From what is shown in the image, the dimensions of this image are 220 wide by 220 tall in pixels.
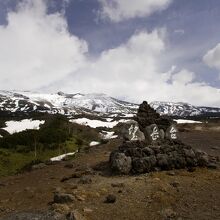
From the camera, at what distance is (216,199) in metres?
24.1

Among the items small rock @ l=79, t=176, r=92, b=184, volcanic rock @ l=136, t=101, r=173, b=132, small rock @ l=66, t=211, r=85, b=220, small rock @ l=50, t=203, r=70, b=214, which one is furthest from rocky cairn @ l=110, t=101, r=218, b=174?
volcanic rock @ l=136, t=101, r=173, b=132

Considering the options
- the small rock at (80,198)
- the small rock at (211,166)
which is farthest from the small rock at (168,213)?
the small rock at (211,166)

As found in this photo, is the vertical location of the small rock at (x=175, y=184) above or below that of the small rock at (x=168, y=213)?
above

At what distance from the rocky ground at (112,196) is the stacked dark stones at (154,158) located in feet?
2.95

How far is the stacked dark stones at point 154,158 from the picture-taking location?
30614mm

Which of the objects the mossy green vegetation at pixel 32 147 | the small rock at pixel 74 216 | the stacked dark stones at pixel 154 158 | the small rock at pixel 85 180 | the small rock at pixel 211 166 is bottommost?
the mossy green vegetation at pixel 32 147

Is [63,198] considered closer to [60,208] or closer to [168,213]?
[60,208]

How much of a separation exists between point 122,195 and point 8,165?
55.8 metres

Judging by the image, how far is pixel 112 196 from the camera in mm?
24234

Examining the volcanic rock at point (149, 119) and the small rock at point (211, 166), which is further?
the volcanic rock at point (149, 119)

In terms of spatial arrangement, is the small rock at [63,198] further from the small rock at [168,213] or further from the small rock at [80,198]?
the small rock at [168,213]

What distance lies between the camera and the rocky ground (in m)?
22.1

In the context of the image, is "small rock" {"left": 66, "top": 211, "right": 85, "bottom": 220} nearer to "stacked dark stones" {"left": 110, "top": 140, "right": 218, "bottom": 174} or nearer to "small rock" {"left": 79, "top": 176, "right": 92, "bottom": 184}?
"small rock" {"left": 79, "top": 176, "right": 92, "bottom": 184}

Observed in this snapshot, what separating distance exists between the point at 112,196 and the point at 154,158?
7.69m
